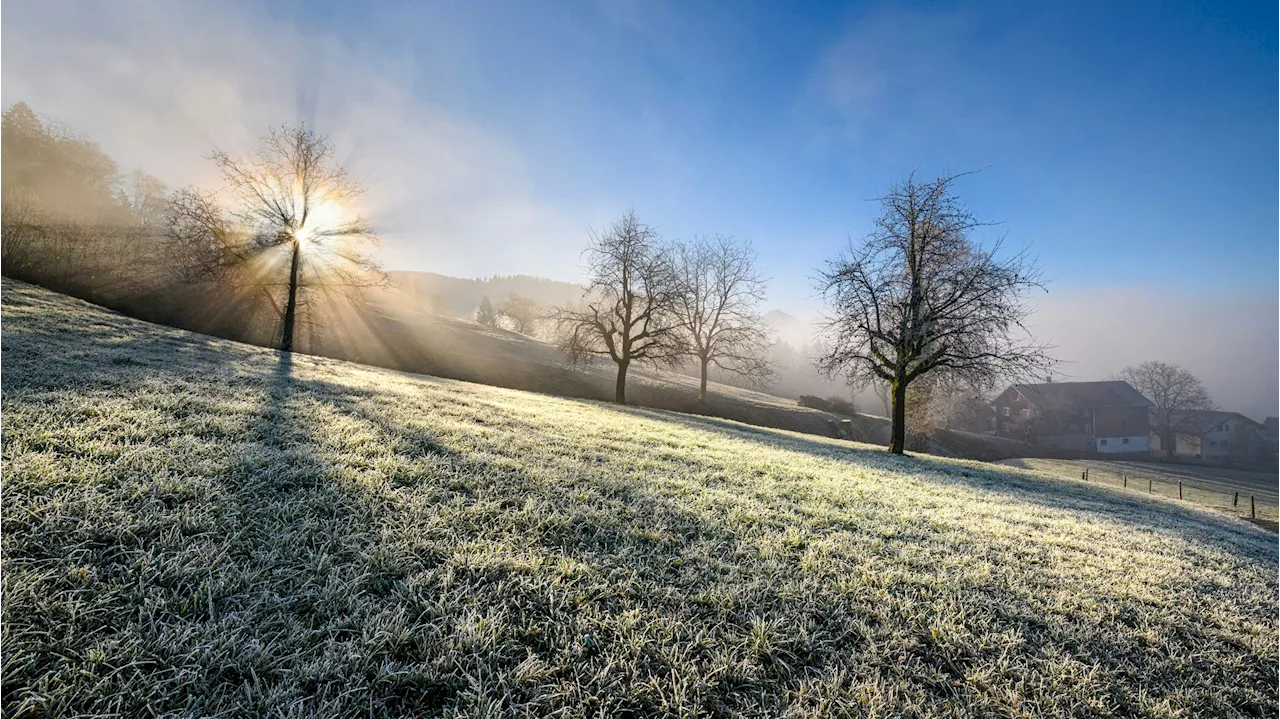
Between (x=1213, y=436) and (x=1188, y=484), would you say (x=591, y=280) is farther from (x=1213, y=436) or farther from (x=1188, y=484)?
(x=1213, y=436)

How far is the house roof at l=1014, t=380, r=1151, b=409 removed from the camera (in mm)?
64250

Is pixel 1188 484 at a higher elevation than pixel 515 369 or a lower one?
lower

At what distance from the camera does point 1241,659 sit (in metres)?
3.56

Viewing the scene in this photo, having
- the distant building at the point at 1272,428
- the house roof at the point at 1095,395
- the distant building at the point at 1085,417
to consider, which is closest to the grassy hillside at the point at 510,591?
the distant building at the point at 1085,417

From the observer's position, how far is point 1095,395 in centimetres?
6638

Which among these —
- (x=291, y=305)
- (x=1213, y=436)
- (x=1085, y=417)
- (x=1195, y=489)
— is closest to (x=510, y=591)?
(x=291, y=305)

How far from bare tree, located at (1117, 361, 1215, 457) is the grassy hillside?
87.4 metres

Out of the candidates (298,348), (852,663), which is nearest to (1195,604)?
(852,663)

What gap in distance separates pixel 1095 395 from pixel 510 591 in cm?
9485

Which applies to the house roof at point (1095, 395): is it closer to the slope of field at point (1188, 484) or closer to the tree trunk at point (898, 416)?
the slope of field at point (1188, 484)

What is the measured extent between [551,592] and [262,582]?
1760 millimetres

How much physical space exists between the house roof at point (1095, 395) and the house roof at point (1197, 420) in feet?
15.2

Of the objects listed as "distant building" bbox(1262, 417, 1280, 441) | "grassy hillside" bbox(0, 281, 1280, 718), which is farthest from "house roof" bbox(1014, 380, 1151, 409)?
"grassy hillside" bbox(0, 281, 1280, 718)

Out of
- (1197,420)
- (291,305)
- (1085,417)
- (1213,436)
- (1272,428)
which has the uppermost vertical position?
(291,305)
